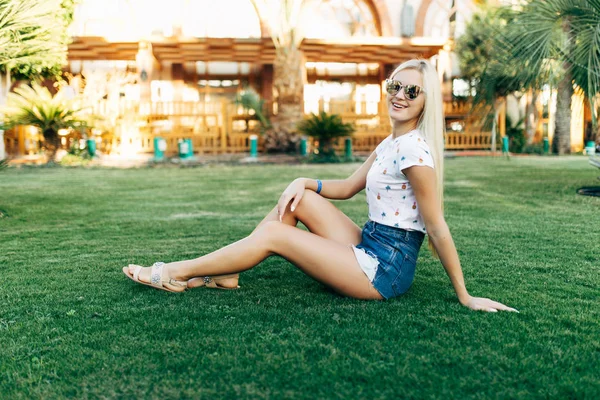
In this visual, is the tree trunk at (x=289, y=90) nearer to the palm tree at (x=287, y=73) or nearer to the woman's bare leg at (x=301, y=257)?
the palm tree at (x=287, y=73)

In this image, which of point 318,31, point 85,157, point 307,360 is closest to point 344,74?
point 318,31

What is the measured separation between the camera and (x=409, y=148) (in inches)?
109

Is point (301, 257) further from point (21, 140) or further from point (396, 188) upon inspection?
point (21, 140)

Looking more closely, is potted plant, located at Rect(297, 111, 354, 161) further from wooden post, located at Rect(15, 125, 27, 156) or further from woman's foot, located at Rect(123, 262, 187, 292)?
woman's foot, located at Rect(123, 262, 187, 292)

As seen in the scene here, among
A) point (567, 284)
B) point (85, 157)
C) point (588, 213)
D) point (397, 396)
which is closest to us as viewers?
point (397, 396)

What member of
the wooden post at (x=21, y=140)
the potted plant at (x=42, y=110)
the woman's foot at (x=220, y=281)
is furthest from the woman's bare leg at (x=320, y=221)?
the wooden post at (x=21, y=140)

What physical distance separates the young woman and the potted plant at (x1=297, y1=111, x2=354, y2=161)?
1202 cm

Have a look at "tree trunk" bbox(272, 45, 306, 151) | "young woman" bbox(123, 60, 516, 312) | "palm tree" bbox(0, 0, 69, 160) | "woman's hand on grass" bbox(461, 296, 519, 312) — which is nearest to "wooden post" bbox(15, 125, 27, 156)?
"tree trunk" bbox(272, 45, 306, 151)

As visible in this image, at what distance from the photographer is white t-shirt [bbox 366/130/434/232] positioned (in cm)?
281

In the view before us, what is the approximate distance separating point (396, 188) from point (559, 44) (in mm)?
6316

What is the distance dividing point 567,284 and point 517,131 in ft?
65.2

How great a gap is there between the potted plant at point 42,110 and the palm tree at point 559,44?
969 centimetres

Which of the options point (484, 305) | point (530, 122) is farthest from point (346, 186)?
point (530, 122)

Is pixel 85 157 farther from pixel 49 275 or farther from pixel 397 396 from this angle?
pixel 397 396
